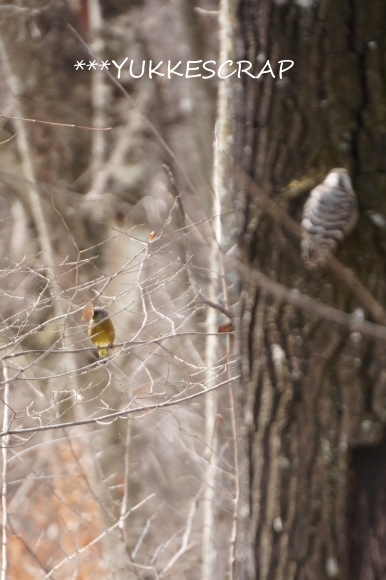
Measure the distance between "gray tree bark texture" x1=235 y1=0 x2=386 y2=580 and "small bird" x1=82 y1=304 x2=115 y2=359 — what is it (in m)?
0.73

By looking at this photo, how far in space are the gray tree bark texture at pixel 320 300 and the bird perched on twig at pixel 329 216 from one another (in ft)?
0.09

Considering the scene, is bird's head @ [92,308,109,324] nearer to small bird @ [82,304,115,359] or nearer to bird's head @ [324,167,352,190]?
small bird @ [82,304,115,359]

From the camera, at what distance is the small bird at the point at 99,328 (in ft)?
7.79

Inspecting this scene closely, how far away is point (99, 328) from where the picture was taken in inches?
96.4

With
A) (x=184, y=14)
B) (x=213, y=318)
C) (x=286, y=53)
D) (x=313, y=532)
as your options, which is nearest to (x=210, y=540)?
(x=213, y=318)

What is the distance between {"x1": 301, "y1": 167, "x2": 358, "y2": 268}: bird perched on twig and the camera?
168cm

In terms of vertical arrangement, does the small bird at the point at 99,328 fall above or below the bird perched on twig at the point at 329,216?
below

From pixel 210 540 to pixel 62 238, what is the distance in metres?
2.53

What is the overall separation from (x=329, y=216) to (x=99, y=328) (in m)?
1.03

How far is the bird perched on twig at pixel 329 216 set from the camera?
168 cm

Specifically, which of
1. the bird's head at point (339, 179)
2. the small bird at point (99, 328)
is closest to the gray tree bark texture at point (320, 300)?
the bird's head at point (339, 179)

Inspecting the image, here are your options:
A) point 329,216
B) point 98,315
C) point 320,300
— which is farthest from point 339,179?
point 98,315

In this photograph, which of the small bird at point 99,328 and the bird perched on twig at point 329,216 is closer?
the bird perched on twig at point 329,216

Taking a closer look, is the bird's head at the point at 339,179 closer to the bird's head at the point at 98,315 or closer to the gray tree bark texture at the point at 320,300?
the gray tree bark texture at the point at 320,300
